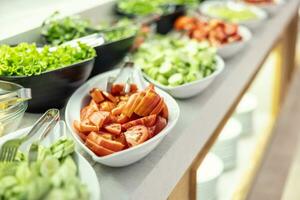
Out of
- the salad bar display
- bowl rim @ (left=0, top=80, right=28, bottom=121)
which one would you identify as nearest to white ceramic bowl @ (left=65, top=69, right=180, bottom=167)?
the salad bar display

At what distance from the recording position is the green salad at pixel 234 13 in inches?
84.1

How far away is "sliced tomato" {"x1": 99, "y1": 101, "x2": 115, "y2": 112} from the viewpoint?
108cm

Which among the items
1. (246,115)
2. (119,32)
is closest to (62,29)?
(119,32)

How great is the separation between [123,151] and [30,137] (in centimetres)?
20

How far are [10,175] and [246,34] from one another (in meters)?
1.38

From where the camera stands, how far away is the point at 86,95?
3.91 feet

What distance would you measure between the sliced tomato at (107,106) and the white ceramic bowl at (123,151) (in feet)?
0.21

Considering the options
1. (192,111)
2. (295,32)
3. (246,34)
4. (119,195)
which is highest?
(119,195)

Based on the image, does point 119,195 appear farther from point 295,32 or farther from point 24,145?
point 295,32

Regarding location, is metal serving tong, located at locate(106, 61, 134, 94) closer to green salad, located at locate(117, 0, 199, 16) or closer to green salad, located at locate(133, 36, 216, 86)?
green salad, located at locate(133, 36, 216, 86)

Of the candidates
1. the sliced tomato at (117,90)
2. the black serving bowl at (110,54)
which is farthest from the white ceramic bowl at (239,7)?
the sliced tomato at (117,90)

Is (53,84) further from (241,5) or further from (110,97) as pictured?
(241,5)

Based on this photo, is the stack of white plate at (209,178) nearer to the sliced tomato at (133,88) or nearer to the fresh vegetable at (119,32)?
the sliced tomato at (133,88)

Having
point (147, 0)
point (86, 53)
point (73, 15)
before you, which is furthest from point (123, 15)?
point (86, 53)
